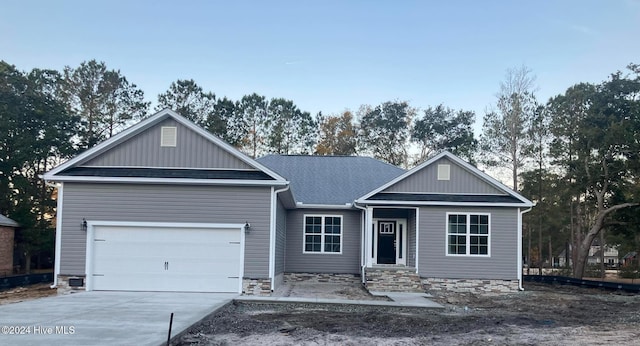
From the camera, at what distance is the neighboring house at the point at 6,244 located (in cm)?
2828

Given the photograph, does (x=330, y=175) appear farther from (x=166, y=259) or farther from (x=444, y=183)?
(x=166, y=259)

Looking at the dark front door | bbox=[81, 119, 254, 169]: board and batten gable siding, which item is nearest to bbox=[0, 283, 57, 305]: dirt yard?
bbox=[81, 119, 254, 169]: board and batten gable siding

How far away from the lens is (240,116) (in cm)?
4316

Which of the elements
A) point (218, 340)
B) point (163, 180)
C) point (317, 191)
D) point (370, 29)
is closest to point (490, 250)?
point (317, 191)

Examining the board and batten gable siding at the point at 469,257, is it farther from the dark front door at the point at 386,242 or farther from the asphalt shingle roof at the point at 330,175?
the asphalt shingle roof at the point at 330,175

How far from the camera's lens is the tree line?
3012cm

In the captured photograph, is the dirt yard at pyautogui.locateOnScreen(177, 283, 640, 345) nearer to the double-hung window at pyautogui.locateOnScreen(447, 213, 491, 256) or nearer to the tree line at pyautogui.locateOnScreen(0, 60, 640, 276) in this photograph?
the double-hung window at pyautogui.locateOnScreen(447, 213, 491, 256)

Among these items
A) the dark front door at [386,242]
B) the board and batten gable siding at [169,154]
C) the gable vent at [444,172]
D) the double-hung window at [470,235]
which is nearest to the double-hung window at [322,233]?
the dark front door at [386,242]

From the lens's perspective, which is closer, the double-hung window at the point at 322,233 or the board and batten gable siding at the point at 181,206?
the board and batten gable siding at the point at 181,206

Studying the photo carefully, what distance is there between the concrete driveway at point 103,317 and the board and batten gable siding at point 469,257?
22.9 feet

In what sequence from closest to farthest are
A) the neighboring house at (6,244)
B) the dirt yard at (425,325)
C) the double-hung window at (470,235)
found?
the dirt yard at (425,325) → the double-hung window at (470,235) → the neighboring house at (6,244)

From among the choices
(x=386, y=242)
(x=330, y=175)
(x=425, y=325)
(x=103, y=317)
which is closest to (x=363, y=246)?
(x=386, y=242)

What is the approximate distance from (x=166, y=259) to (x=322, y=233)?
7.34 m

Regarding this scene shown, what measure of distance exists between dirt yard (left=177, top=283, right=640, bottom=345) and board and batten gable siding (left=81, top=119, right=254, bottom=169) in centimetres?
426
